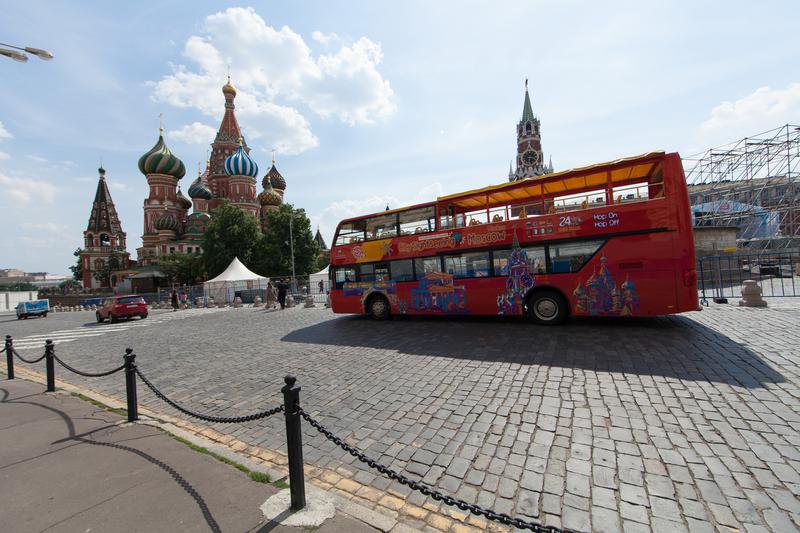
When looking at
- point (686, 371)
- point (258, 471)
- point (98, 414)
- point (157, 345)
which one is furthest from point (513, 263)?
point (157, 345)

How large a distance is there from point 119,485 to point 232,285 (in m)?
27.4

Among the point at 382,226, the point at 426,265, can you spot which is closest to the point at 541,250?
the point at 426,265

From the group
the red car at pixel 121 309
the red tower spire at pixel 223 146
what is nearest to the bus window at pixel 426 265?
the red car at pixel 121 309

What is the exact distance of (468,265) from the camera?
9.81 meters

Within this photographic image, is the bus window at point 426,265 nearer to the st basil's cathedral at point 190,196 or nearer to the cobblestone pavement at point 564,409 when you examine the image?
the cobblestone pavement at point 564,409

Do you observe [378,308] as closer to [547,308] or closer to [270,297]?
[547,308]

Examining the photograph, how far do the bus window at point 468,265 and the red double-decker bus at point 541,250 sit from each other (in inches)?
1.2

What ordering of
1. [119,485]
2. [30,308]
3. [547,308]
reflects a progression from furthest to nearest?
[30,308]
[547,308]
[119,485]

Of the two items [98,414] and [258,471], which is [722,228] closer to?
[258,471]

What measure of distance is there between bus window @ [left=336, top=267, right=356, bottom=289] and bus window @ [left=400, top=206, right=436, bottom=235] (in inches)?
101

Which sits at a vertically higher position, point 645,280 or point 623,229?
point 623,229

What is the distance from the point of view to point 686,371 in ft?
16.4

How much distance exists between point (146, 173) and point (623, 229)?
67.3 metres

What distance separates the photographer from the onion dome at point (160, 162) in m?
53.0
